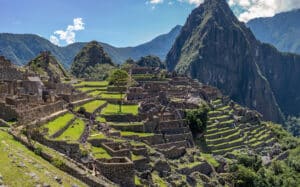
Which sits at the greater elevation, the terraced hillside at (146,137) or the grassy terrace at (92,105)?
the grassy terrace at (92,105)

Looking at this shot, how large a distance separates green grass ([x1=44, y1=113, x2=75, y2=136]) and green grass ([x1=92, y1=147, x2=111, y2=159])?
3.83 m

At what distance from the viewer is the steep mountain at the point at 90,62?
13625cm

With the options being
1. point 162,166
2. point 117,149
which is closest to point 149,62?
point 162,166

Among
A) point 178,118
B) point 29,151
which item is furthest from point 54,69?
point 29,151

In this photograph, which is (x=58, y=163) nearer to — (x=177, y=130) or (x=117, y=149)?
(x=117, y=149)

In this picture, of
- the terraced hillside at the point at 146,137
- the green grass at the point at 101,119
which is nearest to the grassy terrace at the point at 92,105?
the terraced hillside at the point at 146,137

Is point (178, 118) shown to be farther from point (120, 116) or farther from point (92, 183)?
point (92, 183)

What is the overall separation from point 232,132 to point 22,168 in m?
55.7

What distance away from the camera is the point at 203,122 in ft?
211

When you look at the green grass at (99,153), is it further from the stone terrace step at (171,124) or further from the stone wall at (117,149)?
the stone terrace step at (171,124)

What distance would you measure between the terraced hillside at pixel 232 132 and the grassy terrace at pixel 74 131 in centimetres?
2604

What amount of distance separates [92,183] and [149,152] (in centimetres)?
1865

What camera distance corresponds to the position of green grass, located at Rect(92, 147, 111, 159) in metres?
34.2

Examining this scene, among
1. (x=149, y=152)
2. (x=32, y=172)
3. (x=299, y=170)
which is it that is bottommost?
(x=299, y=170)
